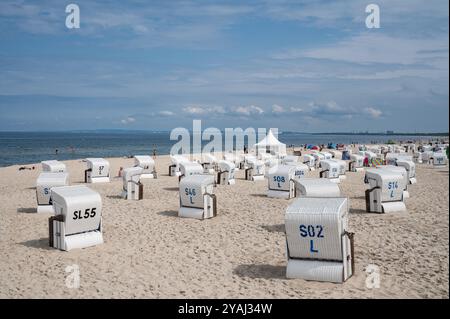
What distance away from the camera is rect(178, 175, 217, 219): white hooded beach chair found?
13586mm

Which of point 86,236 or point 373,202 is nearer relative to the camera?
point 86,236

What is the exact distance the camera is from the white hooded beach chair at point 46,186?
1438 centimetres

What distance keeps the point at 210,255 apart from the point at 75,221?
340cm

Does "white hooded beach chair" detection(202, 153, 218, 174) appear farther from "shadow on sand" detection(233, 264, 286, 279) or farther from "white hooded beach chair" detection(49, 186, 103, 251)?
"shadow on sand" detection(233, 264, 286, 279)

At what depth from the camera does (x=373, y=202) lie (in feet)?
46.4

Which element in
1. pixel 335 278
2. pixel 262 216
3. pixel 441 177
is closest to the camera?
pixel 335 278

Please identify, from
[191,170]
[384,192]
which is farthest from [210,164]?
[384,192]

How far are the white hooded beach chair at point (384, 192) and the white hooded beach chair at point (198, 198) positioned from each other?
5180 mm

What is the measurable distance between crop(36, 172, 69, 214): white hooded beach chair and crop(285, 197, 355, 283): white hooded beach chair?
925 centimetres

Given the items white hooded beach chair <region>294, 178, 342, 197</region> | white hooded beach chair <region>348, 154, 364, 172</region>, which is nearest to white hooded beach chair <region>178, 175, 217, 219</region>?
white hooded beach chair <region>294, 178, 342, 197</region>
